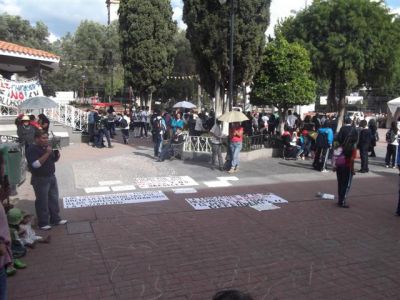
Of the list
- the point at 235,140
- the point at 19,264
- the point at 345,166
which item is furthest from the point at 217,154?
the point at 19,264

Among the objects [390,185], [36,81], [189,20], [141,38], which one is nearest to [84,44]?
[141,38]

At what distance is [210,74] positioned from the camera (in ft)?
48.5

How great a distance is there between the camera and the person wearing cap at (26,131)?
11.1m

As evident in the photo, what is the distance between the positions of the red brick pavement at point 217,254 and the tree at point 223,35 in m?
7.36

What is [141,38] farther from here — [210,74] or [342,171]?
[342,171]

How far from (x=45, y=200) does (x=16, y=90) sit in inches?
466

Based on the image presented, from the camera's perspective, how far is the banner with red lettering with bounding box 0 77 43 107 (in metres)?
16.3

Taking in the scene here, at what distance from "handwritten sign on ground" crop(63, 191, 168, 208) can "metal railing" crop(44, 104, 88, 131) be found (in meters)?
11.2

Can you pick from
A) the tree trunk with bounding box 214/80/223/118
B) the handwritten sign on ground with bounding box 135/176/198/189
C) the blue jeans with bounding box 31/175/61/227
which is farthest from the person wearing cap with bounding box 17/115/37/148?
the tree trunk with bounding box 214/80/223/118

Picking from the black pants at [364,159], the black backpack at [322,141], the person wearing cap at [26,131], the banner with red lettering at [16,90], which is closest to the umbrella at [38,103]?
the banner with red lettering at [16,90]

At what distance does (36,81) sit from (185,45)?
25.8 m

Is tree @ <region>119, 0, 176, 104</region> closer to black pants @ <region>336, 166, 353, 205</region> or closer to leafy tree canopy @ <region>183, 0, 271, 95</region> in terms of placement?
leafy tree canopy @ <region>183, 0, 271, 95</region>

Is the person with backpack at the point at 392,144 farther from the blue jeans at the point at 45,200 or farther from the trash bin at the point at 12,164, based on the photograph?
the trash bin at the point at 12,164

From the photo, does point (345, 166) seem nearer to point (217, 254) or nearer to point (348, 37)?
point (217, 254)
